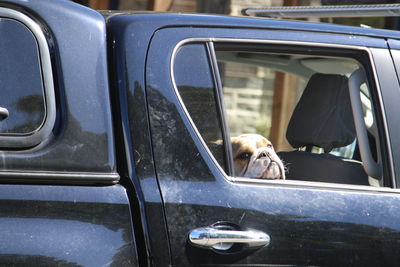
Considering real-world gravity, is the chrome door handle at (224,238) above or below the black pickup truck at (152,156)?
below

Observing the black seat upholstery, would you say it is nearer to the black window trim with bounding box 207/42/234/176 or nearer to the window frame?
the window frame

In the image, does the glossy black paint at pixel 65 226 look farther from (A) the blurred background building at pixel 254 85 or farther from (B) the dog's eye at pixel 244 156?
(A) the blurred background building at pixel 254 85

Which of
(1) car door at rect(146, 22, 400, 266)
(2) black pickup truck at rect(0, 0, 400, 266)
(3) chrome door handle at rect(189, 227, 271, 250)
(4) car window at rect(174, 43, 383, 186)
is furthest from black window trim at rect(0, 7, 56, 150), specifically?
(3) chrome door handle at rect(189, 227, 271, 250)

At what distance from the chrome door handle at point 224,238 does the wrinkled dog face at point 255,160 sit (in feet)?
1.61

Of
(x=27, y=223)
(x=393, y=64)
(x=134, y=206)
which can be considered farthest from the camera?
(x=393, y=64)

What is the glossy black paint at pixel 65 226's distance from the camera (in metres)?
1.93

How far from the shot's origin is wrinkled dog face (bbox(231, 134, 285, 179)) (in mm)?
2688

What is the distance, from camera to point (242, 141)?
9.42ft

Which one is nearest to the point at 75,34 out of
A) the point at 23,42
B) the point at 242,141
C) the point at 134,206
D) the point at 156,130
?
the point at 23,42

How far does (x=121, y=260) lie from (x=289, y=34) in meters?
0.96

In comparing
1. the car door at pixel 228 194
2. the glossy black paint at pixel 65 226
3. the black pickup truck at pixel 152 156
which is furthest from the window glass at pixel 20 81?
the car door at pixel 228 194

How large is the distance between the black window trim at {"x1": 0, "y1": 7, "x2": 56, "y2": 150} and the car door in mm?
300

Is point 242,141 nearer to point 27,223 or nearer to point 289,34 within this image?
point 289,34

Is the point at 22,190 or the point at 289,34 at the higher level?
the point at 289,34
